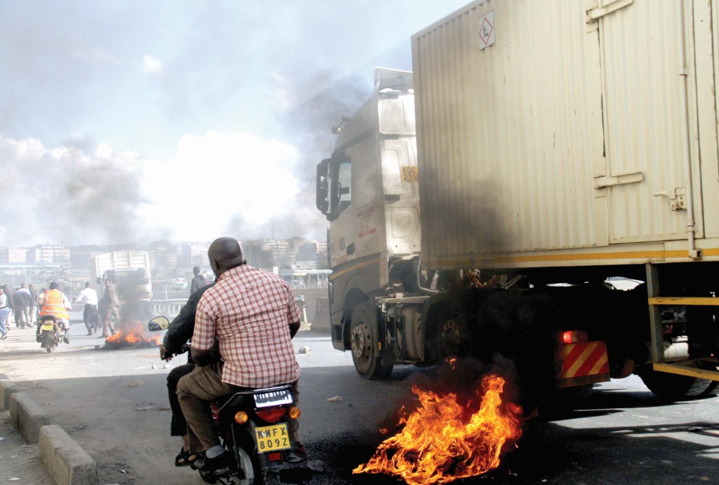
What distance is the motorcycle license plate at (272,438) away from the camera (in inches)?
138

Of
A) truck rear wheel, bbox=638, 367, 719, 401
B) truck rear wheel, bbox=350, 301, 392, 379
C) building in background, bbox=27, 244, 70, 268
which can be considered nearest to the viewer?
truck rear wheel, bbox=638, 367, 719, 401

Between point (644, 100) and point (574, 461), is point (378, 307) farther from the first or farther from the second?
point (644, 100)

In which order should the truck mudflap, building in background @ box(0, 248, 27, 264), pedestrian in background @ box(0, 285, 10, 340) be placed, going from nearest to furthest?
the truck mudflap < pedestrian in background @ box(0, 285, 10, 340) < building in background @ box(0, 248, 27, 264)

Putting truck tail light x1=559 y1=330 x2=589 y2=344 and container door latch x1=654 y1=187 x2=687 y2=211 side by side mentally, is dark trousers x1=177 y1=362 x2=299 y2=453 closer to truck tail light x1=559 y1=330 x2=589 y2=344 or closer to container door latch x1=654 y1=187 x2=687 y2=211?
truck tail light x1=559 y1=330 x2=589 y2=344

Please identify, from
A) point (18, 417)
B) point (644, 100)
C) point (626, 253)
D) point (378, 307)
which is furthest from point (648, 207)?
point (18, 417)

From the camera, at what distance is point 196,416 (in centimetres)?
386

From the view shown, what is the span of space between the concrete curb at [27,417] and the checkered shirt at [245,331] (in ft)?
9.71

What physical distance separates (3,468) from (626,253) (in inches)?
192

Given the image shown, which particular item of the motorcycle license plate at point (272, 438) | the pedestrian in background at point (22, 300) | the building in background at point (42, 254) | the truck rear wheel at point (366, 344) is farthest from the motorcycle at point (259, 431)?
the building in background at point (42, 254)

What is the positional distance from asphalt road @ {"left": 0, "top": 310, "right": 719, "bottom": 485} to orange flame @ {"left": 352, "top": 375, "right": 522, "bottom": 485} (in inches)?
5.7

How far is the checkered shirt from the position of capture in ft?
12.1

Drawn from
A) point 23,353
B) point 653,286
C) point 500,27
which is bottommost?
point 23,353

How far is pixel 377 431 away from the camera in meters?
5.96

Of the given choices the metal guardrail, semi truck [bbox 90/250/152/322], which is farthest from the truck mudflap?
the metal guardrail
